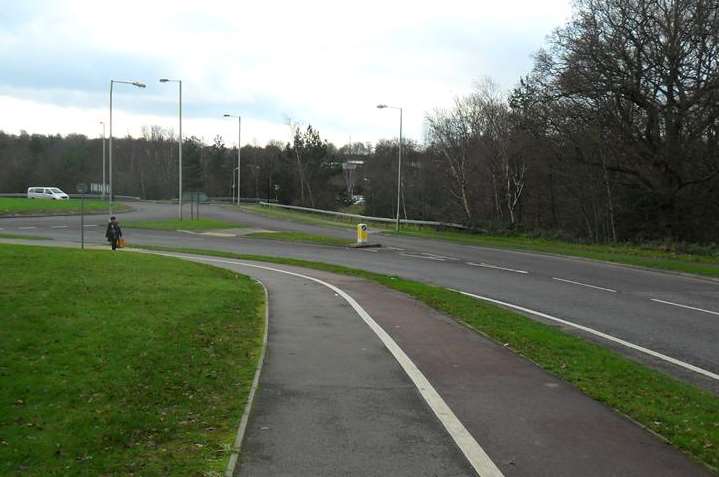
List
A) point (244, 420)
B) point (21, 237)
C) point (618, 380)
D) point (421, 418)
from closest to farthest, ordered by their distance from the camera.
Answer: point (244, 420) → point (421, 418) → point (618, 380) → point (21, 237)

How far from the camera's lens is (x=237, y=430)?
5293 mm

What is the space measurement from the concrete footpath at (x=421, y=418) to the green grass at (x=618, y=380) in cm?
24

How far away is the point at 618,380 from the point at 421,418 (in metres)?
3.16

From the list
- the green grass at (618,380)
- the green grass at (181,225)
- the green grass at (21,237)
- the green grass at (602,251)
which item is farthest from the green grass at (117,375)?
the green grass at (181,225)

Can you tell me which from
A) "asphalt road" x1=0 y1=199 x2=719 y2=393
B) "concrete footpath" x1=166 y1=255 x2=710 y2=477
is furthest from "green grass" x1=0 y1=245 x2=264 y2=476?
"asphalt road" x1=0 y1=199 x2=719 y2=393

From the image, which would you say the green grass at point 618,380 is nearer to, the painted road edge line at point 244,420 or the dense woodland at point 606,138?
the painted road edge line at point 244,420

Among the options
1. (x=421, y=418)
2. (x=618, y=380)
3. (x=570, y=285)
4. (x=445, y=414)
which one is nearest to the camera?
(x=421, y=418)

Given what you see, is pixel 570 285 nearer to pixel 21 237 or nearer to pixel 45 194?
pixel 21 237

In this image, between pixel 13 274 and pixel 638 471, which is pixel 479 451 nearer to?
pixel 638 471

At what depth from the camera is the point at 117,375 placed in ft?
21.0

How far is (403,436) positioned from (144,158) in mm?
120945

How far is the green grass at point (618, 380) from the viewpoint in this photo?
5.74 metres

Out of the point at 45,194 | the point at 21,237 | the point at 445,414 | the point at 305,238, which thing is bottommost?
the point at 21,237

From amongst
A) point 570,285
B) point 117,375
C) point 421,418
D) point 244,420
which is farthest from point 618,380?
point 570,285
